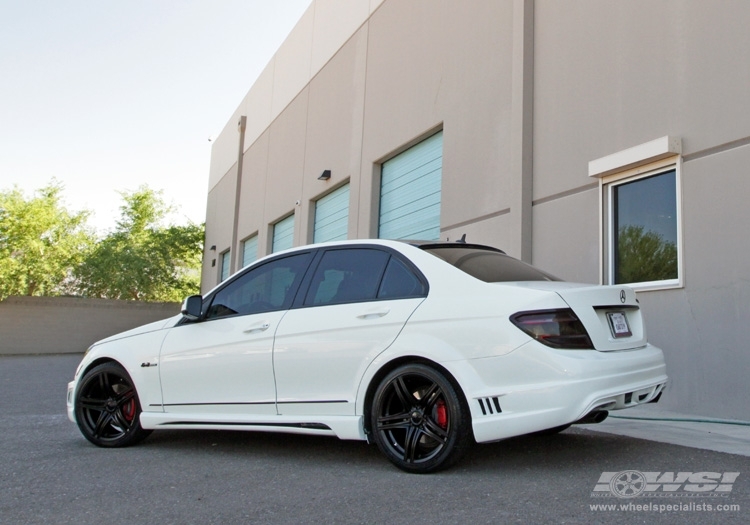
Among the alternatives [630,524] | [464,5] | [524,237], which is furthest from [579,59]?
[630,524]

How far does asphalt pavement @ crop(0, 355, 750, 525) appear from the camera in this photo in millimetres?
3303

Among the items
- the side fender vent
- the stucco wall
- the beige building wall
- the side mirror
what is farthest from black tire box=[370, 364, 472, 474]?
the stucco wall

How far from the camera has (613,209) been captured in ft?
25.6

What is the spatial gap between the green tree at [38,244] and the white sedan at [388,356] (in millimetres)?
28427

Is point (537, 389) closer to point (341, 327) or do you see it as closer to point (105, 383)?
point (341, 327)

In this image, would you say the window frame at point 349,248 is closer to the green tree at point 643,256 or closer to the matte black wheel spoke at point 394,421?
the matte black wheel spoke at point 394,421

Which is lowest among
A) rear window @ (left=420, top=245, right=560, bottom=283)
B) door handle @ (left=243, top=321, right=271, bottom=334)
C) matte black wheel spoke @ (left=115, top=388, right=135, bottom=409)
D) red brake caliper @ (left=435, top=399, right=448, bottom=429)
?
matte black wheel spoke @ (left=115, top=388, right=135, bottom=409)

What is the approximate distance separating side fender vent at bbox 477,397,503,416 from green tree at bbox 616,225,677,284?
4.04 m

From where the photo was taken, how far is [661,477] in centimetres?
382

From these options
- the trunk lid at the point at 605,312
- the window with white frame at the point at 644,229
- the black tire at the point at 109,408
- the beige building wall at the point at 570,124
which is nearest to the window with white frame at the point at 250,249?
the beige building wall at the point at 570,124

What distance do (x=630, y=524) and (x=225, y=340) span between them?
3.10 m

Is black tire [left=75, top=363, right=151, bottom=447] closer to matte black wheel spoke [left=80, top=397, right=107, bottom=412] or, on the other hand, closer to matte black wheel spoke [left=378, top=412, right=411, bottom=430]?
matte black wheel spoke [left=80, top=397, right=107, bottom=412]

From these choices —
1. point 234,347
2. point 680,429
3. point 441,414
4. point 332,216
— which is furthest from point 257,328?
point 332,216

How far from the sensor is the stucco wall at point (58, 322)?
26672 millimetres
